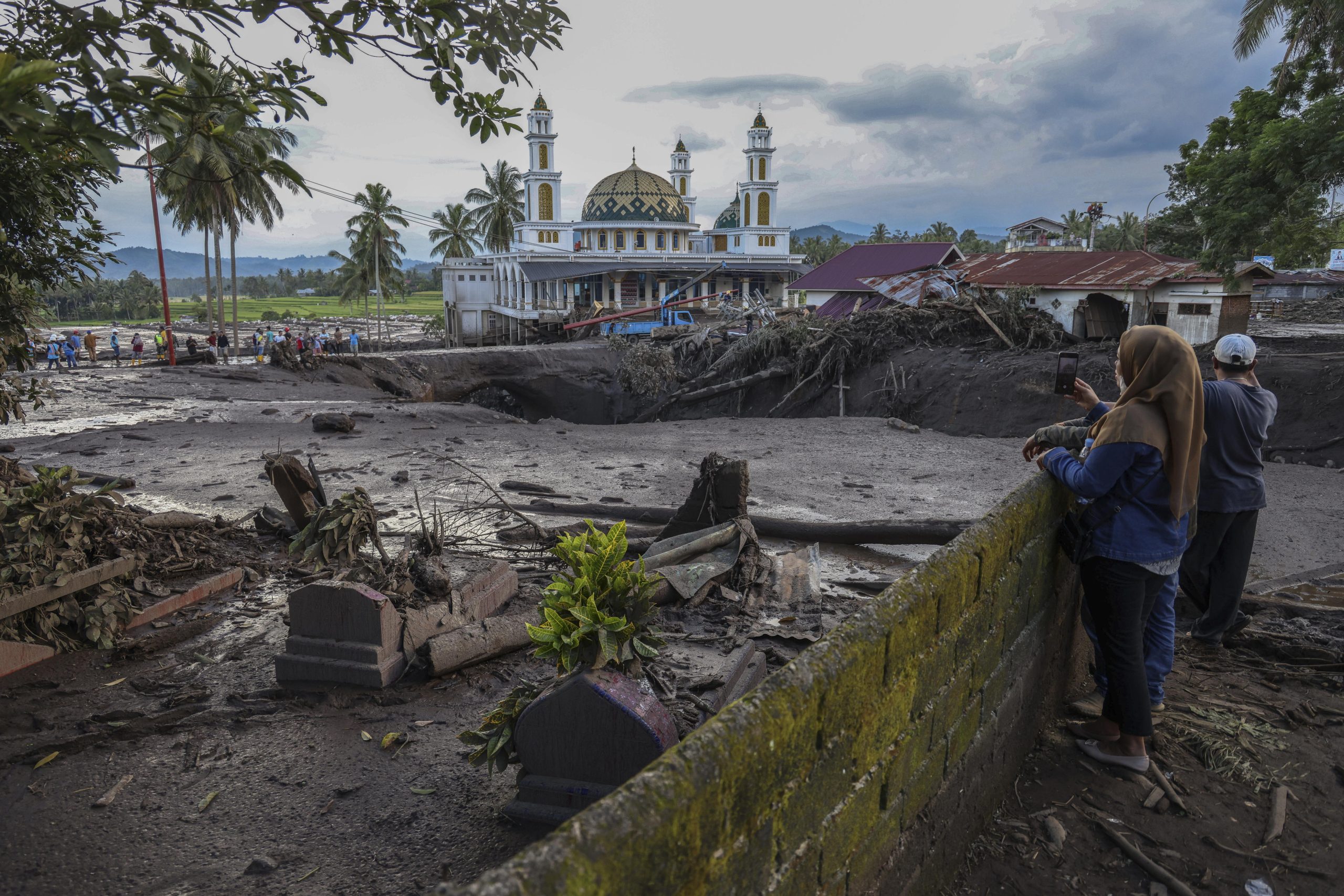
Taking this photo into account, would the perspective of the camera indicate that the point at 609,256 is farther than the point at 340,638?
Yes

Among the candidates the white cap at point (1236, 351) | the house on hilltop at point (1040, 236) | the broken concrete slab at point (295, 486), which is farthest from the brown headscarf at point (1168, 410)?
the house on hilltop at point (1040, 236)

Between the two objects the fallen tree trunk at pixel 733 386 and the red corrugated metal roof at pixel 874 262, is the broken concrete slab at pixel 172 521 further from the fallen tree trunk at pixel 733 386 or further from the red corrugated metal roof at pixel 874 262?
the red corrugated metal roof at pixel 874 262

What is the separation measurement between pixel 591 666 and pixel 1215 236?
1866cm

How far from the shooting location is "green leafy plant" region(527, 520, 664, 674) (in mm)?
3389

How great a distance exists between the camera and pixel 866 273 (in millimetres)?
33219

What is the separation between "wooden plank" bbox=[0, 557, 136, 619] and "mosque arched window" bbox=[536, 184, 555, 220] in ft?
150

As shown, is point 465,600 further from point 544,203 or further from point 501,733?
point 544,203

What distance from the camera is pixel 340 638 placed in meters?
4.89

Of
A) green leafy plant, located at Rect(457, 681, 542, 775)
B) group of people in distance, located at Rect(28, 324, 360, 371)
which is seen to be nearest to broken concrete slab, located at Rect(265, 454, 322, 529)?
green leafy plant, located at Rect(457, 681, 542, 775)

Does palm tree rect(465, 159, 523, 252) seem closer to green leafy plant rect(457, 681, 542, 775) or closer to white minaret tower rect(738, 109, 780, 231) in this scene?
white minaret tower rect(738, 109, 780, 231)

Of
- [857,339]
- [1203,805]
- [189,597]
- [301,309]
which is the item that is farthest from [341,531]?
[301,309]

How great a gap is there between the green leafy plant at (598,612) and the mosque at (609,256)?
3777cm

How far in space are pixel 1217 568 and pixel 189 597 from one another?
7313mm

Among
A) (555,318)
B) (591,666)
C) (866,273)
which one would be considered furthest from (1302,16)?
(555,318)
